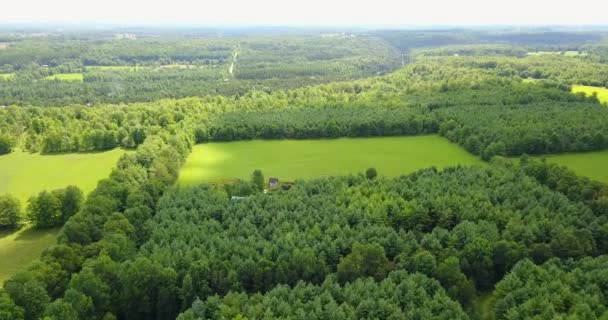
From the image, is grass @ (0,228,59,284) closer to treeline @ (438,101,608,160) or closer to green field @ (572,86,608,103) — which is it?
treeline @ (438,101,608,160)

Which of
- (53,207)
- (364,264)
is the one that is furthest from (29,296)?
(364,264)

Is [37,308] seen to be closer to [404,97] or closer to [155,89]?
[404,97]

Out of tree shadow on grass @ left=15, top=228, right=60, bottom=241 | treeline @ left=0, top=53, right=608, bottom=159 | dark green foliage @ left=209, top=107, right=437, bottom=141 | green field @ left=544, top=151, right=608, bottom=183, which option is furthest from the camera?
dark green foliage @ left=209, top=107, right=437, bottom=141

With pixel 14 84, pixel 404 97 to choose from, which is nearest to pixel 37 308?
pixel 404 97

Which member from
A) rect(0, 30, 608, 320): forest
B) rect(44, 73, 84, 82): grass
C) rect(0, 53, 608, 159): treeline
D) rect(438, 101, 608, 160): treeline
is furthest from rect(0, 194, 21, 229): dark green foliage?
rect(44, 73, 84, 82): grass

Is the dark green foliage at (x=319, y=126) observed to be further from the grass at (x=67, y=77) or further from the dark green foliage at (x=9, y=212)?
the grass at (x=67, y=77)

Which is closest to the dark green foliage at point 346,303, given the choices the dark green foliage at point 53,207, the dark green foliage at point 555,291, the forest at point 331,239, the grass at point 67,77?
the forest at point 331,239

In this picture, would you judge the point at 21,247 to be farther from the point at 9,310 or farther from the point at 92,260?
the point at 9,310
